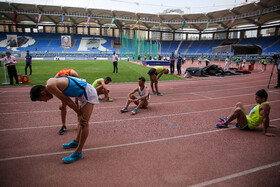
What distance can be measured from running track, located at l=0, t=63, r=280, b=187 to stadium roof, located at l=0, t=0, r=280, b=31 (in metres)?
40.0

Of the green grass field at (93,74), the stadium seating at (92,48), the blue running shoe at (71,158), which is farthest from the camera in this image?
the stadium seating at (92,48)

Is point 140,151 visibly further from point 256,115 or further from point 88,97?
point 256,115

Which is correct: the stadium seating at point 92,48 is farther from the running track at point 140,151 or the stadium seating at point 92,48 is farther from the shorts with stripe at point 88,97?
the shorts with stripe at point 88,97

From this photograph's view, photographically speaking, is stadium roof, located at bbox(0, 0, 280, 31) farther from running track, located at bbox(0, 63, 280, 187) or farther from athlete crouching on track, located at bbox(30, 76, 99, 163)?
athlete crouching on track, located at bbox(30, 76, 99, 163)

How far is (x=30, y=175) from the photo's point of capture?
2719mm

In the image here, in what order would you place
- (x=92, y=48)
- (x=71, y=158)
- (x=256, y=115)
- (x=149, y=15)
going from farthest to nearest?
1. (x=92, y=48)
2. (x=149, y=15)
3. (x=256, y=115)
4. (x=71, y=158)

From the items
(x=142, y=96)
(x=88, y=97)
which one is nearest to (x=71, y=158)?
(x=88, y=97)

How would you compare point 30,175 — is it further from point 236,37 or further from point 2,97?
point 236,37

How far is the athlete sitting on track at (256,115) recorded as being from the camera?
12.9 feet

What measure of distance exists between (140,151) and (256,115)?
10.1 feet

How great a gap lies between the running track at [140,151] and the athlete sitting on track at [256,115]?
21 centimetres

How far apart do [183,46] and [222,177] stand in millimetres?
62024

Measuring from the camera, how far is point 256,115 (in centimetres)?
420

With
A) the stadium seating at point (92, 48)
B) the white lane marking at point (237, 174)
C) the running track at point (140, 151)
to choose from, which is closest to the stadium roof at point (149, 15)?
the stadium seating at point (92, 48)
